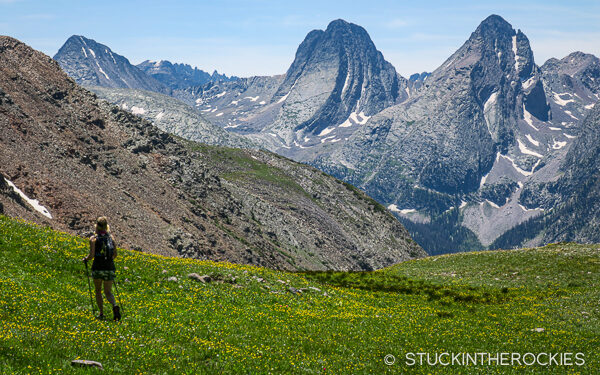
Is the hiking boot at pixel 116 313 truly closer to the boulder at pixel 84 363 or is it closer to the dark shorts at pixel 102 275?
the dark shorts at pixel 102 275

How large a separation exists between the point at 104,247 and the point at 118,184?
62097 millimetres

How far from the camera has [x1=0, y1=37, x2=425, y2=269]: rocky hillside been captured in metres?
59.1

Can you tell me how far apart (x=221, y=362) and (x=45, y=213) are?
4904cm

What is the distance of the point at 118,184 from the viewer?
249 feet

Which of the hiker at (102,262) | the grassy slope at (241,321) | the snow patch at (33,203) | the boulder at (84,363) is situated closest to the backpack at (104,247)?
the hiker at (102,262)

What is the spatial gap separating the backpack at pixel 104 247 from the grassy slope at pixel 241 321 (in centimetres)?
262

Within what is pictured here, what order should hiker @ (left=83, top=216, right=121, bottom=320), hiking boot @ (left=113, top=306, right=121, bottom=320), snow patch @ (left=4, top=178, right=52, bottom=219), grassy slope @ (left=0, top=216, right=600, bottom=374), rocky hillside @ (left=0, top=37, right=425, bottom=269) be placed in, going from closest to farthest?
grassy slope @ (left=0, top=216, right=600, bottom=374)
hiking boot @ (left=113, top=306, right=121, bottom=320)
hiker @ (left=83, top=216, right=121, bottom=320)
snow patch @ (left=4, top=178, right=52, bottom=219)
rocky hillside @ (left=0, top=37, right=425, bottom=269)

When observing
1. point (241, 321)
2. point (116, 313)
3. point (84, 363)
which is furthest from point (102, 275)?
point (241, 321)

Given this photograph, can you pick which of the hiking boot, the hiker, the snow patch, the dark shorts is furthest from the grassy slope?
the snow patch

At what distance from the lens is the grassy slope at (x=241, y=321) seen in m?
14.9

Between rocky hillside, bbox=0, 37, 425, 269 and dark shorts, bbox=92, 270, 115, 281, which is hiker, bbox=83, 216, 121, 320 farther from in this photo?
rocky hillside, bbox=0, 37, 425, 269

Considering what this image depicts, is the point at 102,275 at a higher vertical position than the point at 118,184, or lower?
lower

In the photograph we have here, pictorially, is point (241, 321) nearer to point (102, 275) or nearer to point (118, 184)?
point (102, 275)

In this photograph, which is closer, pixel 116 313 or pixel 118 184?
pixel 116 313
